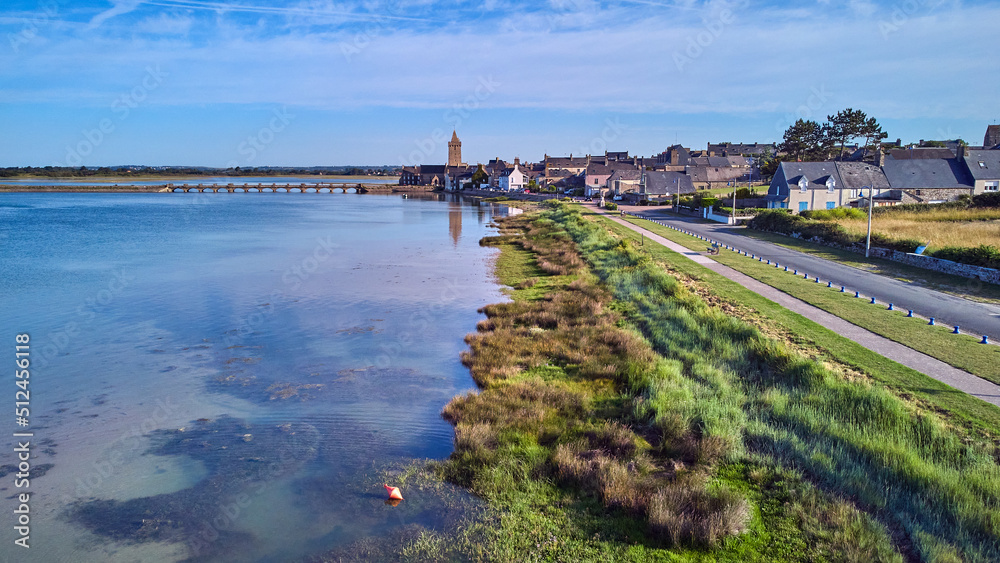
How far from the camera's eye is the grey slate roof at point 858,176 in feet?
179

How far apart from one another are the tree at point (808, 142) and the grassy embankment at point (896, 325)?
65338mm

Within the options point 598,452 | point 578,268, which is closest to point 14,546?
point 598,452

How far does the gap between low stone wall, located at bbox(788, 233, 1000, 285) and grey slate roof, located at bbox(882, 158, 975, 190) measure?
98.1ft

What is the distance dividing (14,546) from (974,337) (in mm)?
19265

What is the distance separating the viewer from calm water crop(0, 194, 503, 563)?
351 inches

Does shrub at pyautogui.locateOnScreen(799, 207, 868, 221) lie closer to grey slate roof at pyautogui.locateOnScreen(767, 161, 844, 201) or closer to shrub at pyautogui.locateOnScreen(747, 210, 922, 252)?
shrub at pyautogui.locateOnScreen(747, 210, 922, 252)

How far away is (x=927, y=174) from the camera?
5459 cm

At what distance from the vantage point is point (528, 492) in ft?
30.5

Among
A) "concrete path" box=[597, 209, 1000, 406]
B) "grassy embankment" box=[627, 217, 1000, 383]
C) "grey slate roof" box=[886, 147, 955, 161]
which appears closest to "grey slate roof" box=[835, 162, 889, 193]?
"grey slate roof" box=[886, 147, 955, 161]

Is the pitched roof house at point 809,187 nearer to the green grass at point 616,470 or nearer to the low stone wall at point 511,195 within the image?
the green grass at point 616,470

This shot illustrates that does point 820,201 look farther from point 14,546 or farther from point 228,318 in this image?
point 14,546

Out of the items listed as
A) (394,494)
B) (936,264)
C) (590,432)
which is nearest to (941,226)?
(936,264)

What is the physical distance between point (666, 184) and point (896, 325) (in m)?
65.7

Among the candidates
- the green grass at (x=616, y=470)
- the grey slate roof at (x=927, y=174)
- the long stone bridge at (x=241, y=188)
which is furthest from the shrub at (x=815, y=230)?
the long stone bridge at (x=241, y=188)
